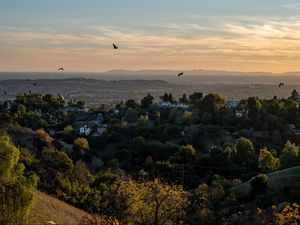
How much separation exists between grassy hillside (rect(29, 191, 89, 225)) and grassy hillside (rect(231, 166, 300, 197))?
16.4 metres

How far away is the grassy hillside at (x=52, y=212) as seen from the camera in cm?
2953

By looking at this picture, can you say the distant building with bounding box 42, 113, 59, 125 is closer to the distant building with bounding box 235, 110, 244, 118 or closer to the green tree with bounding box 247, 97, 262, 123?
the distant building with bounding box 235, 110, 244, 118

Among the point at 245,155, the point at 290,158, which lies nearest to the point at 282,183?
the point at 290,158

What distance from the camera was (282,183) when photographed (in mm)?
46625

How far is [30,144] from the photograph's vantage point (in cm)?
6475

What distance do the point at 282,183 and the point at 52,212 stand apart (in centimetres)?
2285

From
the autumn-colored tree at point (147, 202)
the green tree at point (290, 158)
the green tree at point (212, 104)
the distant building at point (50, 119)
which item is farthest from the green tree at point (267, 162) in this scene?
the distant building at point (50, 119)

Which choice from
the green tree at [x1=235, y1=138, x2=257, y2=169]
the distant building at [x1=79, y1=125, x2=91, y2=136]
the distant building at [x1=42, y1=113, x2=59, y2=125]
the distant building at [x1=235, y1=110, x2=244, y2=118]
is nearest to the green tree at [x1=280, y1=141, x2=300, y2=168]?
the green tree at [x1=235, y1=138, x2=257, y2=169]

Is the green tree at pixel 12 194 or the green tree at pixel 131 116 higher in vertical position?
the green tree at pixel 12 194

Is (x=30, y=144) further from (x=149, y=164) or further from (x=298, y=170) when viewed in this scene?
(x=298, y=170)

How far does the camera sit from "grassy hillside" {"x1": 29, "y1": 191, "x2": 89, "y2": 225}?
96.9 ft

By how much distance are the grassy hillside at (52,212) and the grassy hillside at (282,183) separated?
16.4m

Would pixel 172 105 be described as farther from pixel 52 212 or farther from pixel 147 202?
pixel 147 202

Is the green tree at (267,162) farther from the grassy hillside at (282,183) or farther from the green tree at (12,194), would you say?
the green tree at (12,194)
